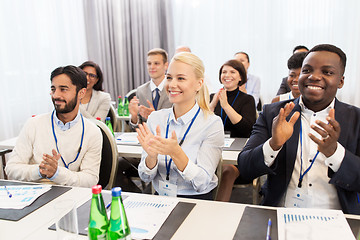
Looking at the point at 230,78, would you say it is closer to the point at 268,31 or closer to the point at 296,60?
the point at 296,60

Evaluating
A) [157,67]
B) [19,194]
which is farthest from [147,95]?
[19,194]

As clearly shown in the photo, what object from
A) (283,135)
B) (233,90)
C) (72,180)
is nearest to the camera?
(283,135)

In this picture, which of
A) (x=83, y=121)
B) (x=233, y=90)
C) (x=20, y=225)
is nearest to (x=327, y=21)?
(x=233, y=90)

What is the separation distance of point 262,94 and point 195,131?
3.71m

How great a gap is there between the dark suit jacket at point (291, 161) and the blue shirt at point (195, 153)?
18 centimetres

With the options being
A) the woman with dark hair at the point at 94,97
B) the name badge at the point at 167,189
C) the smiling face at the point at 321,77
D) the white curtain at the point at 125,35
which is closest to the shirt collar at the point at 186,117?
the name badge at the point at 167,189

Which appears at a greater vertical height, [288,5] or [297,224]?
[288,5]

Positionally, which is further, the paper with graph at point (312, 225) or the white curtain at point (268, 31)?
the white curtain at point (268, 31)

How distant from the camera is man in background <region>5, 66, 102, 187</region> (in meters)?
1.95

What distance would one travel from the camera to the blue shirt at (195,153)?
5.69 feet

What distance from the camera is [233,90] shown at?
10.5 feet

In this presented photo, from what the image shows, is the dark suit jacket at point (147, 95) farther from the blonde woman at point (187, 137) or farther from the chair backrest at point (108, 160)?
the blonde woman at point (187, 137)

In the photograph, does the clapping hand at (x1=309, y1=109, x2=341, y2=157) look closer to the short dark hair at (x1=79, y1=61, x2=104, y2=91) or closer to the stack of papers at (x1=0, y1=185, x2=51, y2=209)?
the stack of papers at (x1=0, y1=185, x2=51, y2=209)

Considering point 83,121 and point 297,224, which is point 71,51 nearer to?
point 83,121
